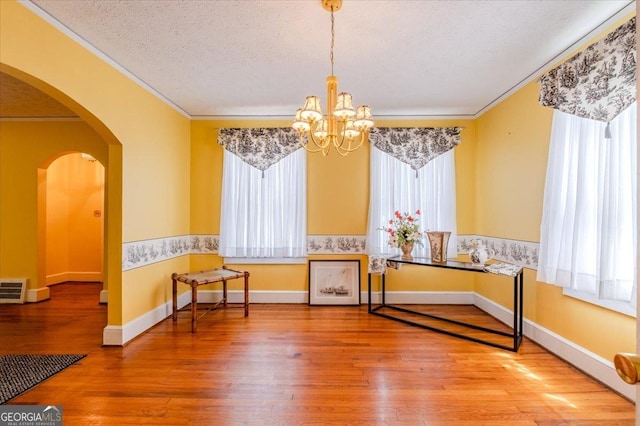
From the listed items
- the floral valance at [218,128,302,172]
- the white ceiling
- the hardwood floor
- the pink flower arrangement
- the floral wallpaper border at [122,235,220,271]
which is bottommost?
the hardwood floor

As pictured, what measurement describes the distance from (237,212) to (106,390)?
259 centimetres

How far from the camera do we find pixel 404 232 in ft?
13.0

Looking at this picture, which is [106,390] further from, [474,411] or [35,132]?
[35,132]

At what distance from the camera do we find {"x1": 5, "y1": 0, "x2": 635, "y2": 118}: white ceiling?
2.19 m

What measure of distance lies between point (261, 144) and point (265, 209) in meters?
0.92

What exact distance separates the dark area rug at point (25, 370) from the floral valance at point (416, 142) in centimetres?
410

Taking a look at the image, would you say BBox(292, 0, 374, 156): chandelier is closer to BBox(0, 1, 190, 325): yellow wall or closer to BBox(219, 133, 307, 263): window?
BBox(0, 1, 190, 325): yellow wall

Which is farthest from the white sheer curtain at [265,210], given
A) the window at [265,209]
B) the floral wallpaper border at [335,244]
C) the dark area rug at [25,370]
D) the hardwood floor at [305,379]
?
the dark area rug at [25,370]

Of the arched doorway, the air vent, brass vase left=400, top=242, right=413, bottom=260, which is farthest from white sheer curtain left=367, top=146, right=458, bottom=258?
the arched doorway

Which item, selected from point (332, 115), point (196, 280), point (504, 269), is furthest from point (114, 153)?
point (504, 269)

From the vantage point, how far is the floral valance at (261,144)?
14.7 feet

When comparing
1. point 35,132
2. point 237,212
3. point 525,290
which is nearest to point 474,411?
point 525,290

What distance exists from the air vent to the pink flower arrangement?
524 cm

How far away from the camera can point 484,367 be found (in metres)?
2.63
